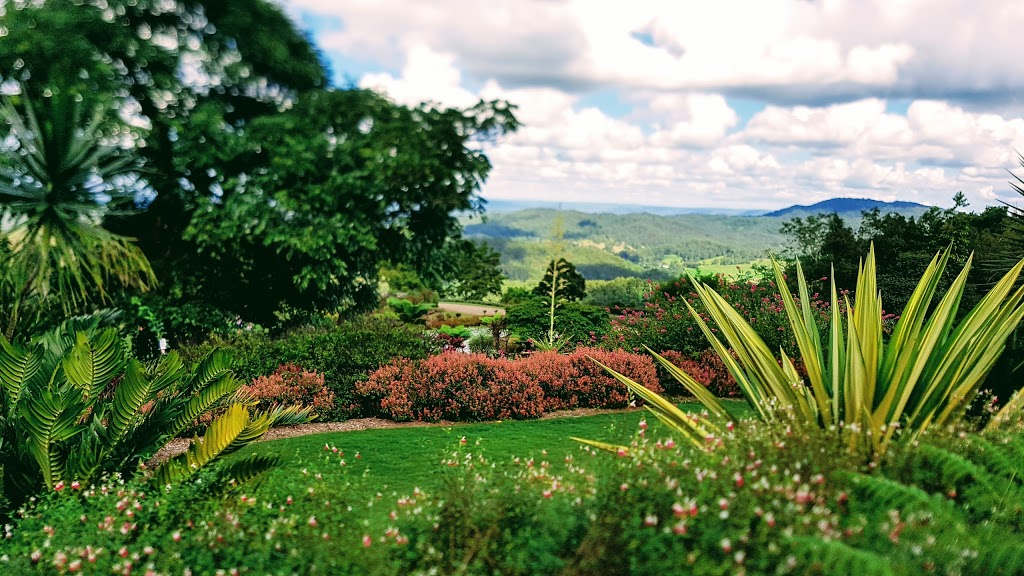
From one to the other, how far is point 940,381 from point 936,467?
2.40 feet

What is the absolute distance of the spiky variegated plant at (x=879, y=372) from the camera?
11.4 feet

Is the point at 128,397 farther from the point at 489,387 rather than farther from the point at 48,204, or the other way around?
the point at 48,204

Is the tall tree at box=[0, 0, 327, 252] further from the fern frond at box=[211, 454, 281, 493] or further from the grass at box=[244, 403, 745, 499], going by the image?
the fern frond at box=[211, 454, 281, 493]

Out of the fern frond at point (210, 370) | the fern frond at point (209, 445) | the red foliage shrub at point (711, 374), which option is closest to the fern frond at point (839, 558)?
the fern frond at point (209, 445)

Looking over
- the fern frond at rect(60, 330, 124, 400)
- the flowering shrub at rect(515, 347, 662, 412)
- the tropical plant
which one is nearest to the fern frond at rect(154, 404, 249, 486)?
the fern frond at rect(60, 330, 124, 400)

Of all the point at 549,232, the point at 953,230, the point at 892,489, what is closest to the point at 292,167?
the point at 549,232

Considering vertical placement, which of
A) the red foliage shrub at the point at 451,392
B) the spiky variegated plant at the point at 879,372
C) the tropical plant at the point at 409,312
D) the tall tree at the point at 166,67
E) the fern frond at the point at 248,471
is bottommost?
the tropical plant at the point at 409,312

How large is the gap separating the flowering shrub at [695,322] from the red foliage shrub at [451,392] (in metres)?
2.18

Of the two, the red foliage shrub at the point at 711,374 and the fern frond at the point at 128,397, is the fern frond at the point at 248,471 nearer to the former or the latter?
the fern frond at the point at 128,397

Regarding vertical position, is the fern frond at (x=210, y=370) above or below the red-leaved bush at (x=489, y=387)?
above

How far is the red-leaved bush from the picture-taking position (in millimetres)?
7449

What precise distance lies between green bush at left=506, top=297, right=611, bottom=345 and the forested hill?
21.1 metres

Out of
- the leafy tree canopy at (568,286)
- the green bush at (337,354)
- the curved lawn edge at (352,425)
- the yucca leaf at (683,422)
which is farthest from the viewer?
the leafy tree canopy at (568,286)

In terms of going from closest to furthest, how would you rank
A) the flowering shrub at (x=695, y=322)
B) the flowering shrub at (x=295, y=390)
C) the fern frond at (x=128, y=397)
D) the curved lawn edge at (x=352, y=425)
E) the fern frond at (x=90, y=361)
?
the fern frond at (x=128, y=397), the fern frond at (x=90, y=361), the curved lawn edge at (x=352, y=425), the flowering shrub at (x=295, y=390), the flowering shrub at (x=695, y=322)
